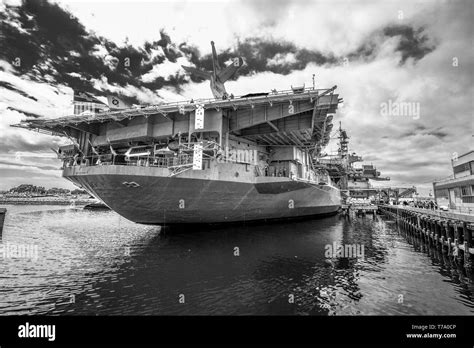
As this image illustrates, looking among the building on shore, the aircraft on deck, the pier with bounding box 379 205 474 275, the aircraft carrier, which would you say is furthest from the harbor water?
the aircraft on deck

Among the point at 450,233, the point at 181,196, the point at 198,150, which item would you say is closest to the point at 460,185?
the point at 450,233

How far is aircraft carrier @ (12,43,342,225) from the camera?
13836 mm

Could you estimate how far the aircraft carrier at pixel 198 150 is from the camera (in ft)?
45.4

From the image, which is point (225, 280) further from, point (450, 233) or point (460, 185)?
point (460, 185)

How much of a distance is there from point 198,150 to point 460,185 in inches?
800

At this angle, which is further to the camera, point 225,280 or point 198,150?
point 198,150

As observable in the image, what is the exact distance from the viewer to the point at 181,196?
14.6m

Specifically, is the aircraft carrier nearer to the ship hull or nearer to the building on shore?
the ship hull

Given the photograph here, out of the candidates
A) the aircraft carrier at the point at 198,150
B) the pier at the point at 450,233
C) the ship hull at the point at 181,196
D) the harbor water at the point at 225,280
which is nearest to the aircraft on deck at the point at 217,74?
the aircraft carrier at the point at 198,150

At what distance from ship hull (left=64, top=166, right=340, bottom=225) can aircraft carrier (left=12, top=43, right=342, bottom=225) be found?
56mm

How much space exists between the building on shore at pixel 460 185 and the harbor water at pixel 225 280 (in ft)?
25.4

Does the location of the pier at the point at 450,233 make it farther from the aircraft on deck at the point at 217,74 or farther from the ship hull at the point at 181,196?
the aircraft on deck at the point at 217,74
